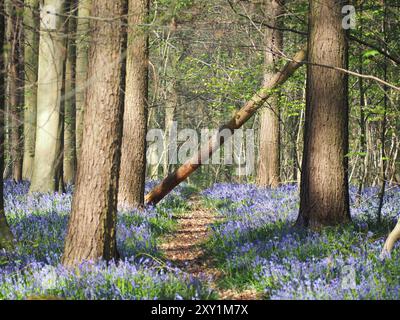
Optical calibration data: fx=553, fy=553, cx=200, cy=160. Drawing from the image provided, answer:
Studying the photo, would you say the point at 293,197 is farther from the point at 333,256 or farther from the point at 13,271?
the point at 13,271

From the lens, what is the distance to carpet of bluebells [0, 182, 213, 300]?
5.50 metres

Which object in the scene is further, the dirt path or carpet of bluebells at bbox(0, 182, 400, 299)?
the dirt path

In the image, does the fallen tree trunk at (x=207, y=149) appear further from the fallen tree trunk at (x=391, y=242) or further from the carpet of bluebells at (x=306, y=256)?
the fallen tree trunk at (x=391, y=242)

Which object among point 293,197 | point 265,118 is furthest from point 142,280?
point 265,118

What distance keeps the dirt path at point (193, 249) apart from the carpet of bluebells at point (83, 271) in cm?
40

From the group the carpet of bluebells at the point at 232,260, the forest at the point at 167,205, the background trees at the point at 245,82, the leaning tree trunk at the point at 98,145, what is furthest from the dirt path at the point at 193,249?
the background trees at the point at 245,82

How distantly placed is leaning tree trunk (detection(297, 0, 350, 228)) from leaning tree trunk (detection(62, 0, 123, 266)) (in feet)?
10.9

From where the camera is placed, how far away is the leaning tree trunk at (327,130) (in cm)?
834

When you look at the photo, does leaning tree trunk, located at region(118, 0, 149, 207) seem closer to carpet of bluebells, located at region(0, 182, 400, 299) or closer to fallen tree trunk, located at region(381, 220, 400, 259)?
carpet of bluebells, located at region(0, 182, 400, 299)

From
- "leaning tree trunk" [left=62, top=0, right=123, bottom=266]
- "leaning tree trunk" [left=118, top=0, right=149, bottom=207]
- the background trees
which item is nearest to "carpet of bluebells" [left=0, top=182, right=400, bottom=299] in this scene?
"leaning tree trunk" [left=62, top=0, right=123, bottom=266]

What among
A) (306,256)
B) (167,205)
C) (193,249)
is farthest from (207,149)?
(306,256)

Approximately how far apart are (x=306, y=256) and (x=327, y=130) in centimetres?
219

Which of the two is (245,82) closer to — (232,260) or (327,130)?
(327,130)

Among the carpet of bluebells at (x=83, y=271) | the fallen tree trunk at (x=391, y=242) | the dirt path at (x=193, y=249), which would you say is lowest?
the dirt path at (x=193, y=249)
